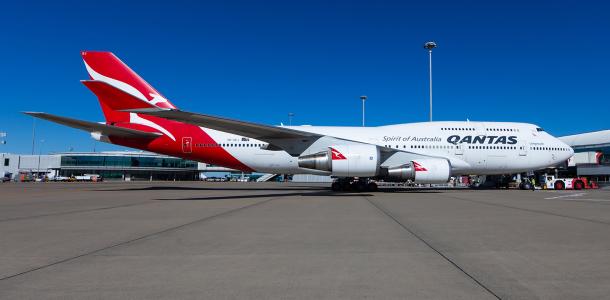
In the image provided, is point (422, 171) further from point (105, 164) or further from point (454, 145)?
point (105, 164)

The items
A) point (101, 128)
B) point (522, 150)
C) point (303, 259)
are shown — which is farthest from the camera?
point (522, 150)

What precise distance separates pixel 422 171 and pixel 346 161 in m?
3.54

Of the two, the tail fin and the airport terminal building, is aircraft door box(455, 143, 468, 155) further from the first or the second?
the airport terminal building

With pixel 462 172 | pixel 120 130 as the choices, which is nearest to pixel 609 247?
pixel 462 172

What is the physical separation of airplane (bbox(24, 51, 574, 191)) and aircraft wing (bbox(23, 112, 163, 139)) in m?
0.04

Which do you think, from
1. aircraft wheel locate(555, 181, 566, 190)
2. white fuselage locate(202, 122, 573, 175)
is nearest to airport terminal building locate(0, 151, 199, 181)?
white fuselage locate(202, 122, 573, 175)

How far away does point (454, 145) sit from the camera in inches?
742

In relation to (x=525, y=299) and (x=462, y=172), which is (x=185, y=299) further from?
(x=462, y=172)

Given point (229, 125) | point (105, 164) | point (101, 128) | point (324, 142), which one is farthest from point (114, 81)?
point (105, 164)

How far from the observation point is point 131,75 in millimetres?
18578

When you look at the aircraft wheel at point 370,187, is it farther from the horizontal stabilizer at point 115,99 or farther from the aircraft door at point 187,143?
the horizontal stabilizer at point 115,99

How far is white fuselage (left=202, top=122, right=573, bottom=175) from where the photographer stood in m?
18.5

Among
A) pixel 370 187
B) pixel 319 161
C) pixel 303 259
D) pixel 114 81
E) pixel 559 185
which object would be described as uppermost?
pixel 114 81

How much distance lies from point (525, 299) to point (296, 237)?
3.08 m
